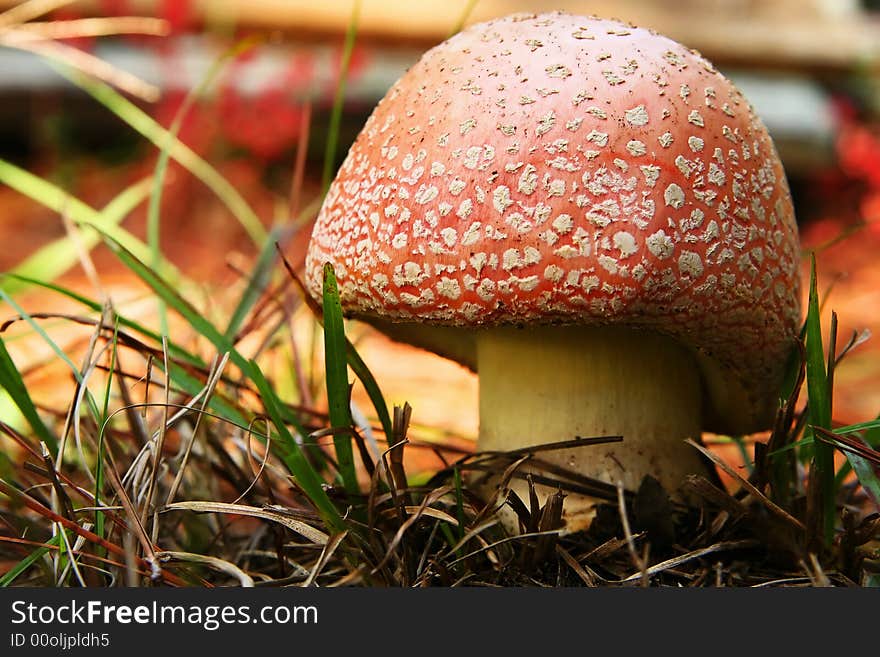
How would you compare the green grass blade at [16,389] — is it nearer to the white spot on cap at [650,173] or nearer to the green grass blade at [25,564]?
the green grass blade at [25,564]

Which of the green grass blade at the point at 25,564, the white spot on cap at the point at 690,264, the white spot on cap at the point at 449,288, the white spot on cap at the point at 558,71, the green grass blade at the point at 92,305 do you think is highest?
the white spot on cap at the point at 558,71

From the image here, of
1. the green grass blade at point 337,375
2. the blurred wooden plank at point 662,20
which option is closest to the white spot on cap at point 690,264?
the green grass blade at point 337,375

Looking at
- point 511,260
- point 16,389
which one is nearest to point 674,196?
point 511,260

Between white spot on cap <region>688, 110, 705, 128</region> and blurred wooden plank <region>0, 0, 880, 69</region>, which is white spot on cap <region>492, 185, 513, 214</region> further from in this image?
blurred wooden plank <region>0, 0, 880, 69</region>

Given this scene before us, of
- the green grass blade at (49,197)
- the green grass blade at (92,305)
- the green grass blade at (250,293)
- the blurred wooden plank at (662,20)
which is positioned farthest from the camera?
the blurred wooden plank at (662,20)

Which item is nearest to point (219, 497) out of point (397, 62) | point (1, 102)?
point (397, 62)

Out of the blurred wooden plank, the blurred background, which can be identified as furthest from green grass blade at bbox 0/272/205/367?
the blurred wooden plank
